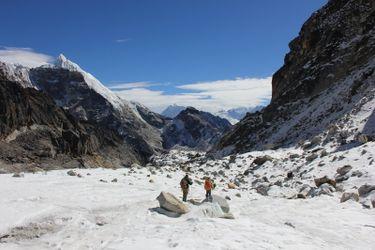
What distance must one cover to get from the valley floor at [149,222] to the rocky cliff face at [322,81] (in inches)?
704

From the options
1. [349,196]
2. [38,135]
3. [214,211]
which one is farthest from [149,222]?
[38,135]

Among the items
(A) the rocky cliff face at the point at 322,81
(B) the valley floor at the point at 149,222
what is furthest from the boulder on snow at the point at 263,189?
(A) the rocky cliff face at the point at 322,81

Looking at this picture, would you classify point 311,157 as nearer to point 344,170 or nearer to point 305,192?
point 344,170

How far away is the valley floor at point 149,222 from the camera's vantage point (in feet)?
43.0

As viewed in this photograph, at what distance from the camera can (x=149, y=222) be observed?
49.5 ft

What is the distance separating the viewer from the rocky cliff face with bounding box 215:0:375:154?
44938 millimetres

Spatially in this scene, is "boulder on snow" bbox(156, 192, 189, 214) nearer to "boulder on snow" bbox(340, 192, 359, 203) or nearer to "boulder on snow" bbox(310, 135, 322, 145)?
"boulder on snow" bbox(340, 192, 359, 203)

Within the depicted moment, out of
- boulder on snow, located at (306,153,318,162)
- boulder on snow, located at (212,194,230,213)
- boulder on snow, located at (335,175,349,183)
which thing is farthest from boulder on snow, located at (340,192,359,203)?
boulder on snow, located at (306,153,318,162)

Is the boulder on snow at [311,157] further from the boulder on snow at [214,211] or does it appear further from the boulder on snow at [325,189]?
the boulder on snow at [214,211]

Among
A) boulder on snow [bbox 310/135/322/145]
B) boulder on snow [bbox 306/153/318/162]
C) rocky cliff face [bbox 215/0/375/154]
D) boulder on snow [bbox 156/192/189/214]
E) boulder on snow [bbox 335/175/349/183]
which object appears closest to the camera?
boulder on snow [bbox 156/192/189/214]

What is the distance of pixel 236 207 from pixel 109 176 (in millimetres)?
8510

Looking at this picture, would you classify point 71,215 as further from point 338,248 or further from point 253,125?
point 253,125

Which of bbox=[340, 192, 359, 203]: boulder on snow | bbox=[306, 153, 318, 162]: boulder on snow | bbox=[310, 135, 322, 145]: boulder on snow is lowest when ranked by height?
bbox=[340, 192, 359, 203]: boulder on snow

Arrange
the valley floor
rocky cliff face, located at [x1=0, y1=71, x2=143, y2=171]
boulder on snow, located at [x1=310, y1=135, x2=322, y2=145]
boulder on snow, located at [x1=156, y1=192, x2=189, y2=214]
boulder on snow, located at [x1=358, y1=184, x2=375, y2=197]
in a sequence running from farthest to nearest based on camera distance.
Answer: rocky cliff face, located at [x1=0, y1=71, x2=143, y2=171] < boulder on snow, located at [x1=310, y1=135, x2=322, y2=145] < boulder on snow, located at [x1=358, y1=184, x2=375, y2=197] < boulder on snow, located at [x1=156, y1=192, x2=189, y2=214] < the valley floor
